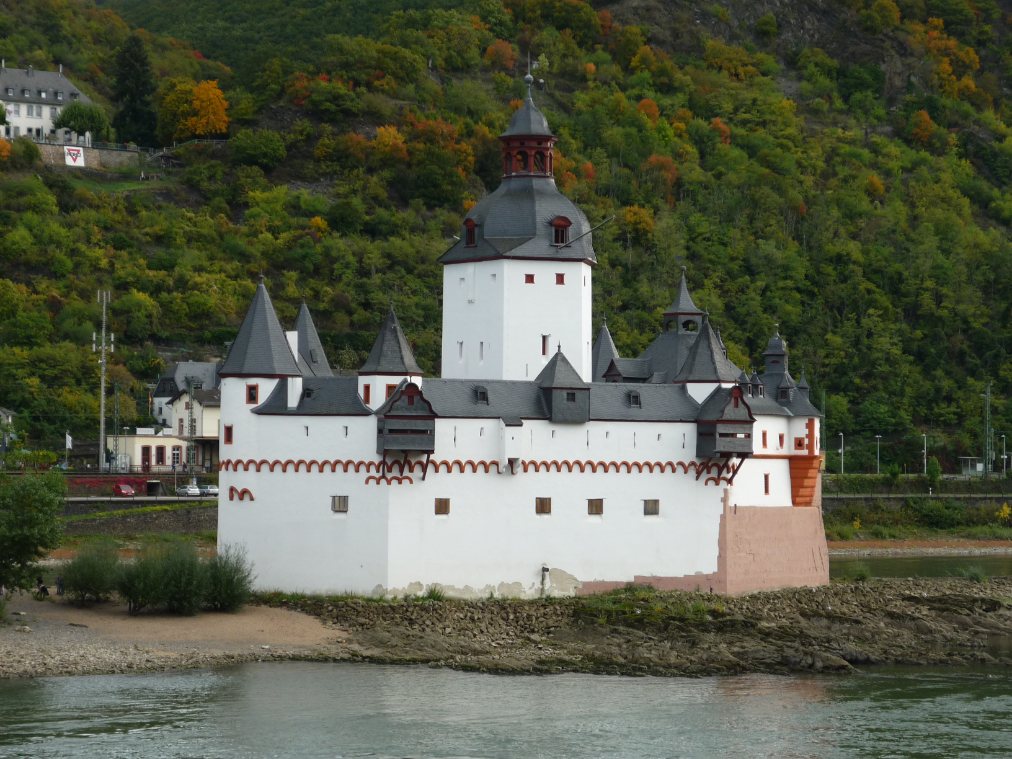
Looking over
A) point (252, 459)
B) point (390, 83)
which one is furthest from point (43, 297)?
point (252, 459)

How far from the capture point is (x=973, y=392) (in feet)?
322

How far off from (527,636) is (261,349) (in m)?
11.3

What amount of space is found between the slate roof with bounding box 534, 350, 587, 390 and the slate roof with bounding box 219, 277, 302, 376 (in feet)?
23.5

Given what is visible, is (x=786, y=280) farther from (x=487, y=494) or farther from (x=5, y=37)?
(x=5, y=37)

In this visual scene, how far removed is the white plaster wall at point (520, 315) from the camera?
4994cm

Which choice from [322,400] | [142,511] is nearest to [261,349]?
[322,400]

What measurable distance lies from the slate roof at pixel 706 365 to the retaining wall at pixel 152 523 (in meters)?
22.1

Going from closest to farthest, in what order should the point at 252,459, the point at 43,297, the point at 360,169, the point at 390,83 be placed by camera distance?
the point at 252,459, the point at 43,297, the point at 360,169, the point at 390,83

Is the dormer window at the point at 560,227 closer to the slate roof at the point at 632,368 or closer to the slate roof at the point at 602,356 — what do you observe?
the slate roof at the point at 632,368

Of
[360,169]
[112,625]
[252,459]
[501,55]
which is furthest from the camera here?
[501,55]

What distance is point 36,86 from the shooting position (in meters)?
117

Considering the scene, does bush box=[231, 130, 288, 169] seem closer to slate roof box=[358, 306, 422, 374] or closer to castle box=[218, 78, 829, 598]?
castle box=[218, 78, 829, 598]

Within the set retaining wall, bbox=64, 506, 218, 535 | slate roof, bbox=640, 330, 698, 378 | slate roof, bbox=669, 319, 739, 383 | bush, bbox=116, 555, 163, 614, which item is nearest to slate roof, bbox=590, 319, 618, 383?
slate roof, bbox=640, 330, 698, 378

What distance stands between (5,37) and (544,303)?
306 feet
